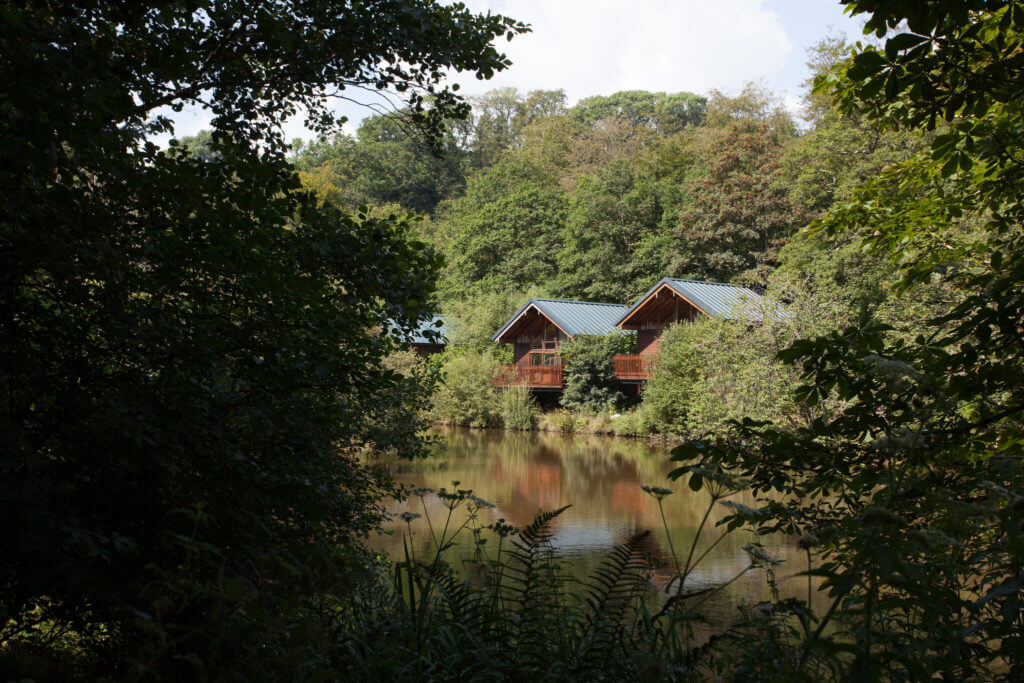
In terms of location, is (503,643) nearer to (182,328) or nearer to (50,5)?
(182,328)

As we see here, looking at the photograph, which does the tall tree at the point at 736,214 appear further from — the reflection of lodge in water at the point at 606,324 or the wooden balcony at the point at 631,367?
the wooden balcony at the point at 631,367

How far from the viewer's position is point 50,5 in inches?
113

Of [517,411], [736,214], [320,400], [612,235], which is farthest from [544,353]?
[320,400]

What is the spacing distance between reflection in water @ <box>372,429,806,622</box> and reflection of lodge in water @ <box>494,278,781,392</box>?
4.77 meters

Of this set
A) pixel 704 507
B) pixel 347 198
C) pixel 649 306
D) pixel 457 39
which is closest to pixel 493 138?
pixel 347 198

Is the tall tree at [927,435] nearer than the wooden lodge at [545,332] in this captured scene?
Yes

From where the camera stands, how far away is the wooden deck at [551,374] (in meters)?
26.6

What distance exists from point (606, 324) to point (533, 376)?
170 inches

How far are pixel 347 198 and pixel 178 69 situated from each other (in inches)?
2200

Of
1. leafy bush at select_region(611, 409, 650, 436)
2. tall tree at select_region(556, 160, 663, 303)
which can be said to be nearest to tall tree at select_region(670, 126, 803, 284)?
tall tree at select_region(556, 160, 663, 303)

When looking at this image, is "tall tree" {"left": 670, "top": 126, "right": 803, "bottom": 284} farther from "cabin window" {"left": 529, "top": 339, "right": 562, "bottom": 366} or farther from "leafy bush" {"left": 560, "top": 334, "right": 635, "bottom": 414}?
"leafy bush" {"left": 560, "top": 334, "right": 635, "bottom": 414}

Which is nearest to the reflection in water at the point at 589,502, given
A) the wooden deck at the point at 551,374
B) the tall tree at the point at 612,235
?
the wooden deck at the point at 551,374

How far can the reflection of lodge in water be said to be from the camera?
25734 mm

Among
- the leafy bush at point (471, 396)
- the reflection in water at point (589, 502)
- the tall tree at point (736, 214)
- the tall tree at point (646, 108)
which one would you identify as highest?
the tall tree at point (646, 108)
